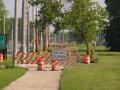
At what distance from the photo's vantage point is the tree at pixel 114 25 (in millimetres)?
87000

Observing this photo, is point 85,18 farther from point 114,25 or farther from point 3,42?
point 114,25

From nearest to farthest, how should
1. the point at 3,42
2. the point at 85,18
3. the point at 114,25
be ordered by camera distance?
the point at 3,42
the point at 85,18
the point at 114,25

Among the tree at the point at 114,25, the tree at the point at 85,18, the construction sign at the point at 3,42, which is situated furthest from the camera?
the tree at the point at 114,25

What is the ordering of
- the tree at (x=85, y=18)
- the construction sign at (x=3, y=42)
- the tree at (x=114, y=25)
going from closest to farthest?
the construction sign at (x=3, y=42)
the tree at (x=85, y=18)
the tree at (x=114, y=25)

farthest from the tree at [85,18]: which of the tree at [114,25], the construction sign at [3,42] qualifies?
the tree at [114,25]

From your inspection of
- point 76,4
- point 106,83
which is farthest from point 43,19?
point 106,83

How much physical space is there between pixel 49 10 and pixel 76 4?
4.94 meters

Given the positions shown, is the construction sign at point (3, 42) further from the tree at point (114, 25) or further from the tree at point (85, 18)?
the tree at point (114, 25)

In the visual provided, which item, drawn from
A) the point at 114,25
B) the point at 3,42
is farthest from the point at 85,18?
the point at 114,25

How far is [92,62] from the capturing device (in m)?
42.0

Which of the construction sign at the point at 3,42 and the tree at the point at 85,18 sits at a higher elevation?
the tree at the point at 85,18

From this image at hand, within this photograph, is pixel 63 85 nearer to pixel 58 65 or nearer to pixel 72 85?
pixel 72 85

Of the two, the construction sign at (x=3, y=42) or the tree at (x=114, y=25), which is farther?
the tree at (x=114, y=25)

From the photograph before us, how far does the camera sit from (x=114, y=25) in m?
87.4
